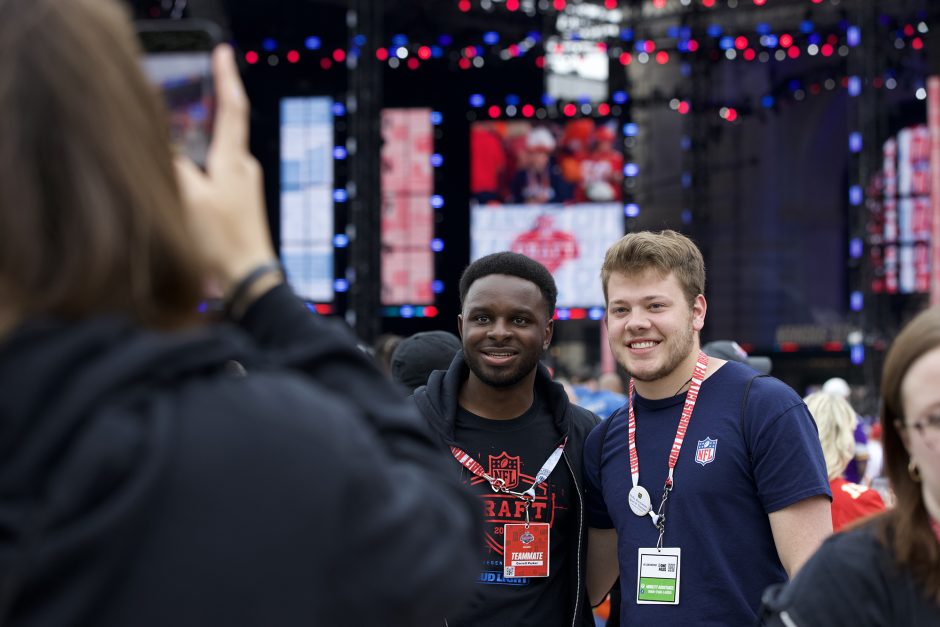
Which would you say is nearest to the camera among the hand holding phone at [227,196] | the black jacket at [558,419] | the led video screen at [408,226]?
the hand holding phone at [227,196]

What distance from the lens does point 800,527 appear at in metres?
2.86

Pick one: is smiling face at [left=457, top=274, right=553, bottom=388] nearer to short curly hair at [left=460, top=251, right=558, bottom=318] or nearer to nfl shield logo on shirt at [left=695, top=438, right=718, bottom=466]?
short curly hair at [left=460, top=251, right=558, bottom=318]

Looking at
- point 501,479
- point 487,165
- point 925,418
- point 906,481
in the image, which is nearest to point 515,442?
point 501,479

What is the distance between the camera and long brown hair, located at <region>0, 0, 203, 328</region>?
999mm

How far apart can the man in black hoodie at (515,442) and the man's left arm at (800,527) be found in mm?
662

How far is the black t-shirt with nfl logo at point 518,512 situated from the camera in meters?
3.26

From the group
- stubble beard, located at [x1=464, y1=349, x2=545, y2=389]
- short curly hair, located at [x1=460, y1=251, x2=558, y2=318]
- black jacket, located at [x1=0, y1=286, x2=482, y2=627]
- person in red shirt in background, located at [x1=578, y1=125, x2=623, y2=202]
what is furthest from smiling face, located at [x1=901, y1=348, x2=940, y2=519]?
person in red shirt in background, located at [x1=578, y1=125, x2=623, y2=202]

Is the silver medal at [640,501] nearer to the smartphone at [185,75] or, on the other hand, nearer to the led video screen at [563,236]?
the smartphone at [185,75]

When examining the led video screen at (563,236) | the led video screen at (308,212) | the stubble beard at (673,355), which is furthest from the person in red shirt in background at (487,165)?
the stubble beard at (673,355)

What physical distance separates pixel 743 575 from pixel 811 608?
126 centimetres

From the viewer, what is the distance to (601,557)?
3.42 m

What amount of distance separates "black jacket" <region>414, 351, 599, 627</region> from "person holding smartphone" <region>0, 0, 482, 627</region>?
229 cm

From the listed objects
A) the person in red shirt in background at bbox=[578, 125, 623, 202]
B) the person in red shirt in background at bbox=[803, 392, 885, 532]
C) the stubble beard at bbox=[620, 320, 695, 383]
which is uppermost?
the person in red shirt in background at bbox=[578, 125, 623, 202]

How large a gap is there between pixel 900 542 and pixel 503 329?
2062 mm
